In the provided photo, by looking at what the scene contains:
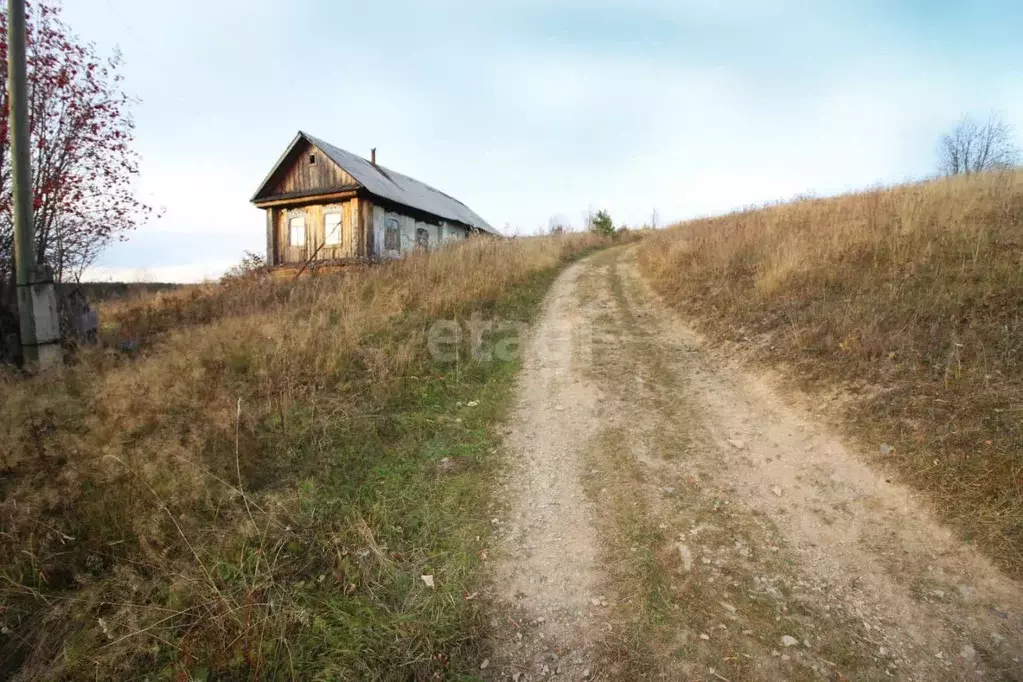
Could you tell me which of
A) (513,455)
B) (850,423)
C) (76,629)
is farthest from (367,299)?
(850,423)

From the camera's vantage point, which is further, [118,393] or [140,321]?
[140,321]

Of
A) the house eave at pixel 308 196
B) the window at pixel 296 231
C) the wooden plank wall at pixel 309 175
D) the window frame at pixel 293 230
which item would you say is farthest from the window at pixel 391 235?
the window at pixel 296 231

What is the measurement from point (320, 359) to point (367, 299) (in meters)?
3.36

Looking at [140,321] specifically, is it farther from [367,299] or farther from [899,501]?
[899,501]

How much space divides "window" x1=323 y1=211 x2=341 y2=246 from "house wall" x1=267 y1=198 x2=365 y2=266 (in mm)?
119

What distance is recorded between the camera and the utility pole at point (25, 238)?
19.5ft

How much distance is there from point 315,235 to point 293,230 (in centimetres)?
114

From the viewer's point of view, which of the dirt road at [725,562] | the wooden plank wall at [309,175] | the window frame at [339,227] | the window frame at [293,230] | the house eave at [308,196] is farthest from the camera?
the window frame at [293,230]

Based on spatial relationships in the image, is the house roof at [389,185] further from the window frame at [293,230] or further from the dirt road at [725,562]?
the dirt road at [725,562]

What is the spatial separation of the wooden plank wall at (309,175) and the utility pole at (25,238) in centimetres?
1132

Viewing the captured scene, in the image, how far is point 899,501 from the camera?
3.76m

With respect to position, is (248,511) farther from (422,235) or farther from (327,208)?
(422,235)

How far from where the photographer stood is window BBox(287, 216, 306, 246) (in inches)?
727

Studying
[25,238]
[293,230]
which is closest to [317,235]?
[293,230]
